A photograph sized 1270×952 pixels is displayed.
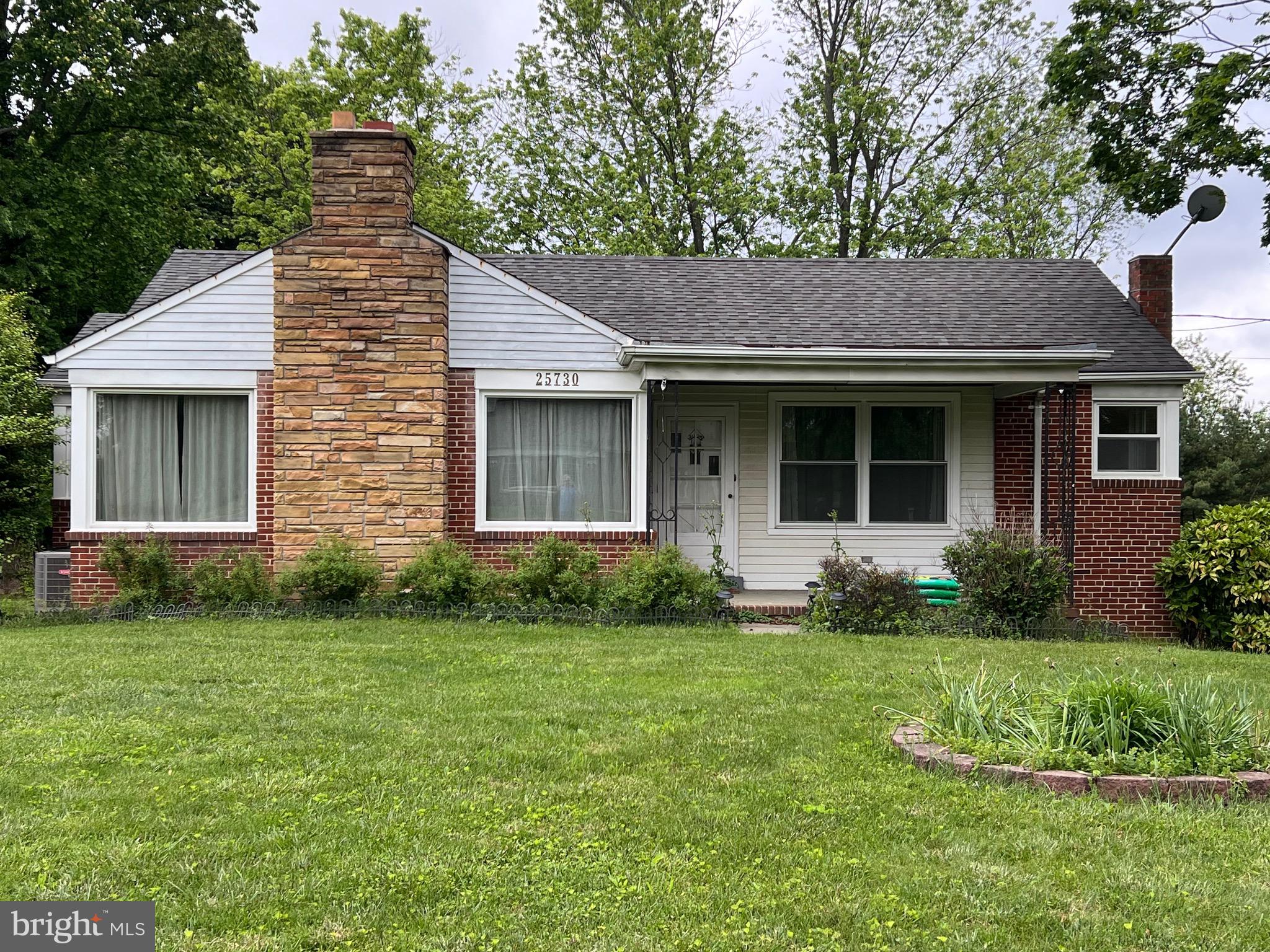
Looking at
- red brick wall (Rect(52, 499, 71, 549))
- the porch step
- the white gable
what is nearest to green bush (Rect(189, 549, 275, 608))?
the white gable

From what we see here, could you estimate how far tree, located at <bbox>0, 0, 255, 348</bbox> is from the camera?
1848cm

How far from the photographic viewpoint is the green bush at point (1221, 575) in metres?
9.88

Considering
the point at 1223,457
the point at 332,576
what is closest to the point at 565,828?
the point at 332,576

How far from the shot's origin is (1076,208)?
89.0 feet

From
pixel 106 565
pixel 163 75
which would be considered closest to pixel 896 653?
pixel 106 565

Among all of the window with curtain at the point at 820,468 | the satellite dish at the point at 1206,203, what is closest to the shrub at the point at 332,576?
the window with curtain at the point at 820,468

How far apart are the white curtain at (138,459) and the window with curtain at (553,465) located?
11.7 feet

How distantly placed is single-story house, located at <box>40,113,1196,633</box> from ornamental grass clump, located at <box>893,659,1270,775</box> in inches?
234

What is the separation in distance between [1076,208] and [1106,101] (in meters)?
16.6

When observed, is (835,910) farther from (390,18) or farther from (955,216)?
(390,18)

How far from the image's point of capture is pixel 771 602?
10836 mm

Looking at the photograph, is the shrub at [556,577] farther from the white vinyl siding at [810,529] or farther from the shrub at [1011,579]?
the shrub at [1011,579]

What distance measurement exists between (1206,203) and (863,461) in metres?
5.81

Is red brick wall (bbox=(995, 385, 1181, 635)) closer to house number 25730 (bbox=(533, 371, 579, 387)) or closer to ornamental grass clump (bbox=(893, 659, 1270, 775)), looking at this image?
house number 25730 (bbox=(533, 371, 579, 387))
